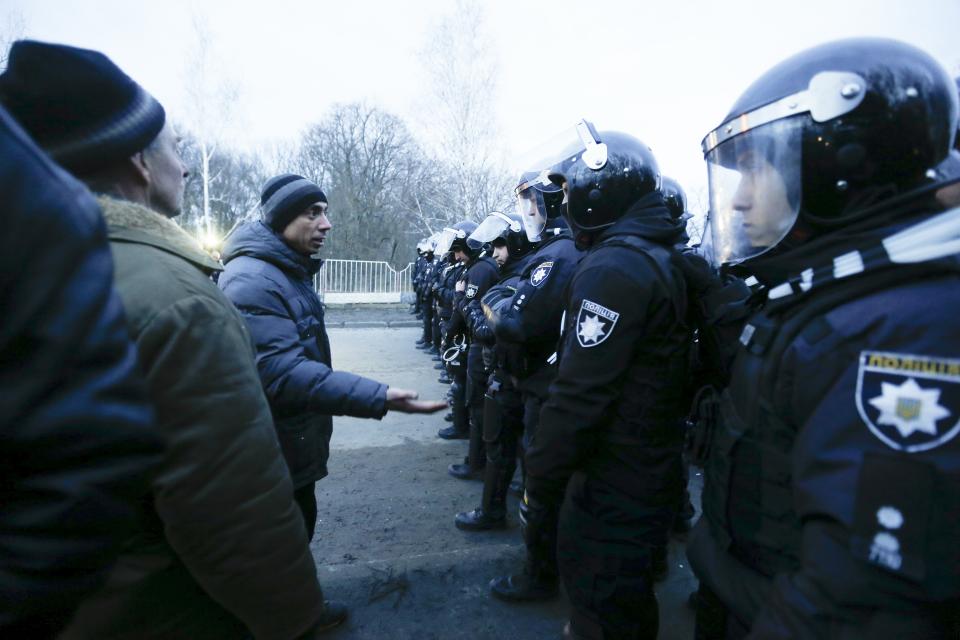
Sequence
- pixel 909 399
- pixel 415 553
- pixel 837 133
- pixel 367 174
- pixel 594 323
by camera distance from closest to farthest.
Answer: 1. pixel 909 399
2. pixel 837 133
3. pixel 594 323
4. pixel 415 553
5. pixel 367 174

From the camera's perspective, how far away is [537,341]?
3.05m

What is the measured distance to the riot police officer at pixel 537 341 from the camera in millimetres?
2908

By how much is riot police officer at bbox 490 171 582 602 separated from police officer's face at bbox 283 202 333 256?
114cm

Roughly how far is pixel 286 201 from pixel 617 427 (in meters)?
1.96

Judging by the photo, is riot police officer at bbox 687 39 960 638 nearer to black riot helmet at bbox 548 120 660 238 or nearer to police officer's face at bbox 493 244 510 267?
black riot helmet at bbox 548 120 660 238

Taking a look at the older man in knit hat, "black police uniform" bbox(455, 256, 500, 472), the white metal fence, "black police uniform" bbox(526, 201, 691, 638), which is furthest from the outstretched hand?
the white metal fence

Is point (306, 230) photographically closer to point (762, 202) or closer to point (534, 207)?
point (534, 207)

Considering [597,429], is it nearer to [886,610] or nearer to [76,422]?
[886,610]

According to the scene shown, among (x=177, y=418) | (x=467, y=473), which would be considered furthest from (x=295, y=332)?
(x=467, y=473)

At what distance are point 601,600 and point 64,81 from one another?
7.66 ft

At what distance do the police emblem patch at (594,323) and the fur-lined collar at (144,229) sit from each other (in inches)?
50.2

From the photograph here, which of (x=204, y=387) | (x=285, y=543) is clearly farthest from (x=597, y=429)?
(x=204, y=387)

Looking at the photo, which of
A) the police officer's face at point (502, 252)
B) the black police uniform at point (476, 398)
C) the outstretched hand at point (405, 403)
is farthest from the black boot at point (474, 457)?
the outstretched hand at point (405, 403)

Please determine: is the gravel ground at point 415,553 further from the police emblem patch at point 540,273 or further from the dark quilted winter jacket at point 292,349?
the police emblem patch at point 540,273
